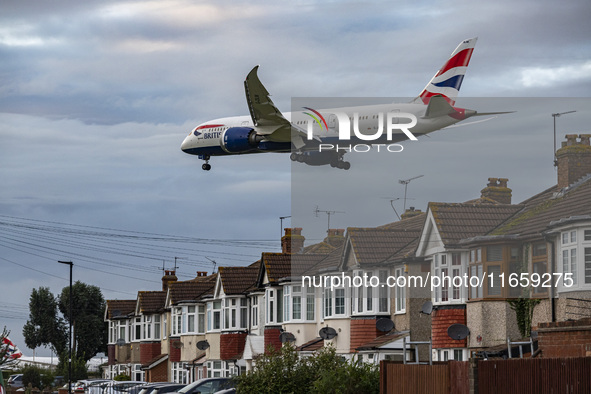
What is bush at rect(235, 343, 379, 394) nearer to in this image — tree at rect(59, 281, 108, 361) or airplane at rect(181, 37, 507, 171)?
airplane at rect(181, 37, 507, 171)

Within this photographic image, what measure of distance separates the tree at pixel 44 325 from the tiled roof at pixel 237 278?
6932 centimetres

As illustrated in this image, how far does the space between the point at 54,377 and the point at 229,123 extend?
40.4 m

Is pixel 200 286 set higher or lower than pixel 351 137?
lower

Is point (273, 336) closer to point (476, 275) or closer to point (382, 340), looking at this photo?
point (382, 340)

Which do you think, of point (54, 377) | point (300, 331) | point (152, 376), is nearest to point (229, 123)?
point (300, 331)

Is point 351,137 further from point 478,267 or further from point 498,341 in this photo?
point 498,341

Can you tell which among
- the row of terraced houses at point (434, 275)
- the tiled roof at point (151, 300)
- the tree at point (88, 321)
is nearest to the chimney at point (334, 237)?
the row of terraced houses at point (434, 275)

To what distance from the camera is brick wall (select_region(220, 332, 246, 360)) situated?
59.1 m

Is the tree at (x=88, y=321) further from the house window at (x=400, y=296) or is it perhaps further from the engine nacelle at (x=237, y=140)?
the house window at (x=400, y=296)

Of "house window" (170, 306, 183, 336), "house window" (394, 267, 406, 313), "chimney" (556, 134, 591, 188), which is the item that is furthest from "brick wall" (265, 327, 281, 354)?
"chimney" (556, 134, 591, 188)

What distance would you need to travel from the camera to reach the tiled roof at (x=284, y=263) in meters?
47.2

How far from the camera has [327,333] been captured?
137ft

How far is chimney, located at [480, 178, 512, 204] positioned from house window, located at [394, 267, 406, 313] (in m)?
4.70

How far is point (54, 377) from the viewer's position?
81.1m
